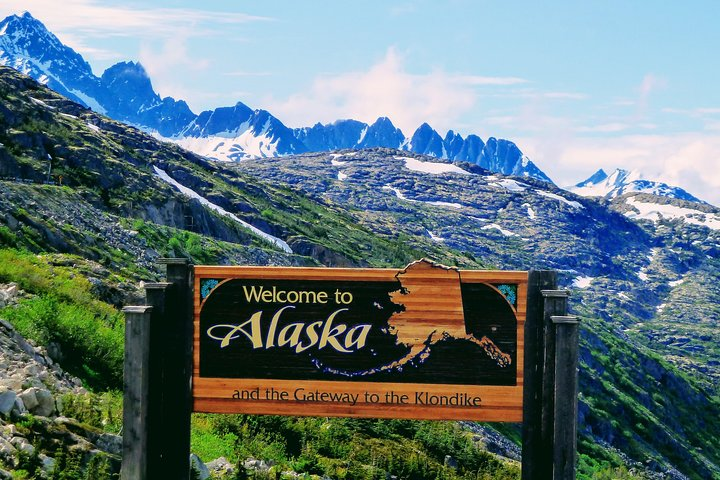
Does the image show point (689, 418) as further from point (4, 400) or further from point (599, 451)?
point (4, 400)

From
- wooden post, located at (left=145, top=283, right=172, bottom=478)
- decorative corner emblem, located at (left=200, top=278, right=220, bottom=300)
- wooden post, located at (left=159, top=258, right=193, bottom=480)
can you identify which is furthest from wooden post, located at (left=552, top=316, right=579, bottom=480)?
wooden post, located at (left=145, top=283, right=172, bottom=478)

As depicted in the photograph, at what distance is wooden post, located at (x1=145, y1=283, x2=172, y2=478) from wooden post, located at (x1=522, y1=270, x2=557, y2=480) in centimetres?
501

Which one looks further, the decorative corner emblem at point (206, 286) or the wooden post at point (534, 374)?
the decorative corner emblem at point (206, 286)

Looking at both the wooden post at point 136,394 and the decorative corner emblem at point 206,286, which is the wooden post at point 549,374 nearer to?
the decorative corner emblem at point 206,286

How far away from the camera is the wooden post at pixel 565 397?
9.70 m

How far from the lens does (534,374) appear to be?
396 inches

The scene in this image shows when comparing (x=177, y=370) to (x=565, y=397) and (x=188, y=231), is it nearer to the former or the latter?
(x=565, y=397)

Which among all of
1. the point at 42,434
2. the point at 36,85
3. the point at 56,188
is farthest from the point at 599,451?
the point at 36,85

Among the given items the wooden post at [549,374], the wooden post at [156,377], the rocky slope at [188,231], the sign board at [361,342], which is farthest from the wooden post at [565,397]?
the rocky slope at [188,231]

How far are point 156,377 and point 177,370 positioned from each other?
296mm

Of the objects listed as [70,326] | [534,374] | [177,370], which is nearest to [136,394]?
[177,370]

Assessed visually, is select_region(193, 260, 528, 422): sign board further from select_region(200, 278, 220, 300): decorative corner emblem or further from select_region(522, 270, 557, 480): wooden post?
select_region(522, 270, 557, 480): wooden post

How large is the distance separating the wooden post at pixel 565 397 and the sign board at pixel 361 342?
547mm

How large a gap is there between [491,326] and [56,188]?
154 feet
